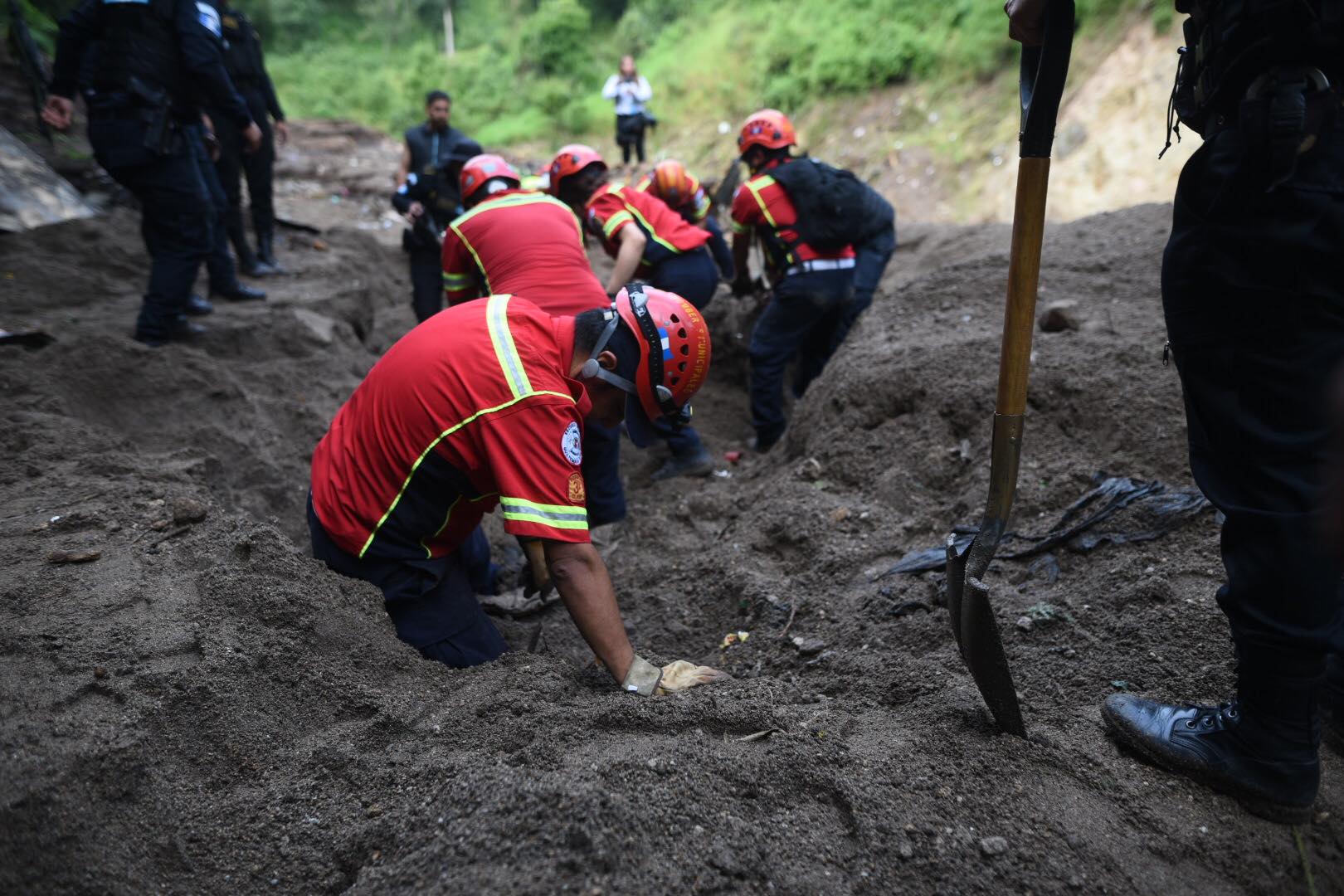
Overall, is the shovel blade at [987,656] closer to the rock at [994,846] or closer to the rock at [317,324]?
the rock at [994,846]

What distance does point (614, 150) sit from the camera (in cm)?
1889

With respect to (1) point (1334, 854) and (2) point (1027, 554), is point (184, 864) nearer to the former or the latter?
(1) point (1334, 854)

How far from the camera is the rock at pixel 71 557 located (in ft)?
7.76

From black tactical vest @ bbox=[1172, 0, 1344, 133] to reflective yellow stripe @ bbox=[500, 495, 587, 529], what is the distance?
156 centimetres

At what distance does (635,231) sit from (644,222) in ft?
0.71

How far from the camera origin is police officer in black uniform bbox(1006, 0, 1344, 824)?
4.71 ft

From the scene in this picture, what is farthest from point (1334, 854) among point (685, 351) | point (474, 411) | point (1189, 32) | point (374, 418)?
point (374, 418)

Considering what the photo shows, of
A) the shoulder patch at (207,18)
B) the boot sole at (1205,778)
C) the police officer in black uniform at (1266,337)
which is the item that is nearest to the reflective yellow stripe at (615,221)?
the shoulder patch at (207,18)

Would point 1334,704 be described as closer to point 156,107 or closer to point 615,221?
point 615,221

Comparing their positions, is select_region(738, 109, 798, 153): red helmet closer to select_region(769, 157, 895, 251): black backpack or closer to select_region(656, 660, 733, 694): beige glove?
select_region(769, 157, 895, 251): black backpack

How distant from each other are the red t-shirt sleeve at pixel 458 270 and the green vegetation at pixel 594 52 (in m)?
7.50

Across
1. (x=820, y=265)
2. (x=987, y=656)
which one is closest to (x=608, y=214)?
(x=820, y=265)

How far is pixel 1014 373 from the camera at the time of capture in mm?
1933

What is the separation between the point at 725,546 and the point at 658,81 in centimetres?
1862
